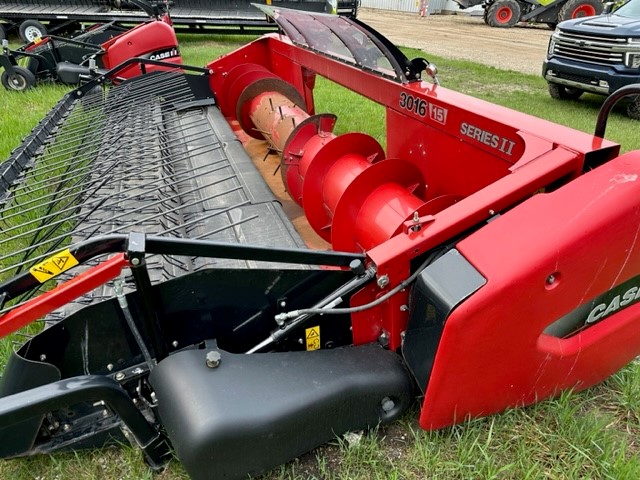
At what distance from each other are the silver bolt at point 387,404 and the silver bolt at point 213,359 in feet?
1.80

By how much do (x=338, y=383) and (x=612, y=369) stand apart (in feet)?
3.47

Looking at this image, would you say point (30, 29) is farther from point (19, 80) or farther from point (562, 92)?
point (562, 92)

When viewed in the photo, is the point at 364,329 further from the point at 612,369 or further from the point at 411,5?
the point at 411,5

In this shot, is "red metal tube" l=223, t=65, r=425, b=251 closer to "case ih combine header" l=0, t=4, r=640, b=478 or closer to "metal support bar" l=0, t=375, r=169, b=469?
"case ih combine header" l=0, t=4, r=640, b=478

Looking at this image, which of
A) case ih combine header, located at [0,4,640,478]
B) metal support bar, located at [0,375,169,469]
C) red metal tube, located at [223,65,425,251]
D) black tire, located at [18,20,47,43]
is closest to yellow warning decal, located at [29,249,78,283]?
case ih combine header, located at [0,4,640,478]

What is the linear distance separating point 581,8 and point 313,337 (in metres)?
18.8

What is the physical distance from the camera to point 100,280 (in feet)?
4.43

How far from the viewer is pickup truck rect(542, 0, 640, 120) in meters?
6.48

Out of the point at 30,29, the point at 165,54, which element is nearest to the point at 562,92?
the point at 165,54

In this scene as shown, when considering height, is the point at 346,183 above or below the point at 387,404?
above

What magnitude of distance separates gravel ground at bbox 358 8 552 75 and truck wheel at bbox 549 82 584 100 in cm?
231

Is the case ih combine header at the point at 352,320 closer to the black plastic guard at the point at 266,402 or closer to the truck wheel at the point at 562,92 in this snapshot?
the black plastic guard at the point at 266,402

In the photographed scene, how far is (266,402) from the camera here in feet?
4.66

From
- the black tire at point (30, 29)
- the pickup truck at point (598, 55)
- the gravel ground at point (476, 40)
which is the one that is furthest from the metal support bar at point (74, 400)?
the black tire at point (30, 29)
